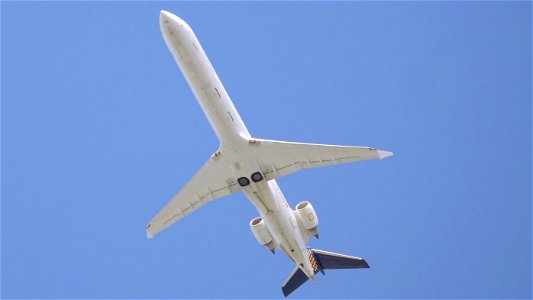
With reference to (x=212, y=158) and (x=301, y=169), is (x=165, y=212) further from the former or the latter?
(x=301, y=169)

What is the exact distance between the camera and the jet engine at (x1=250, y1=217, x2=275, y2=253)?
40.7 meters

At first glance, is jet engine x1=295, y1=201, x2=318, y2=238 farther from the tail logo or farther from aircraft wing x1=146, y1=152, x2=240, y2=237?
aircraft wing x1=146, y1=152, x2=240, y2=237

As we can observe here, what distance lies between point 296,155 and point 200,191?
577cm

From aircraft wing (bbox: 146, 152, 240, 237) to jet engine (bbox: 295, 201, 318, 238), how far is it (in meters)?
4.05

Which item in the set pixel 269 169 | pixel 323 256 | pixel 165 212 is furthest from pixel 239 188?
pixel 323 256

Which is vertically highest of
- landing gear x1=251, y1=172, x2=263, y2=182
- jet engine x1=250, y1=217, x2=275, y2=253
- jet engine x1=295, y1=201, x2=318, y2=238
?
landing gear x1=251, y1=172, x2=263, y2=182

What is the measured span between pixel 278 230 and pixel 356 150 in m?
6.28

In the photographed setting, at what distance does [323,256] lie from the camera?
4309 cm

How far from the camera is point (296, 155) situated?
37.7 m

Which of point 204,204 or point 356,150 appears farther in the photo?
point 204,204

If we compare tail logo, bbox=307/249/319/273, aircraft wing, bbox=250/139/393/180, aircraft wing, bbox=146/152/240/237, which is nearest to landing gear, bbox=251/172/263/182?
aircraft wing, bbox=250/139/393/180

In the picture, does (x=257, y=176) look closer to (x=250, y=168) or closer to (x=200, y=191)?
(x=250, y=168)

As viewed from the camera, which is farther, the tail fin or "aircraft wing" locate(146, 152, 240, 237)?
the tail fin

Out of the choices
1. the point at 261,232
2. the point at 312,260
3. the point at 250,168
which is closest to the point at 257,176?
the point at 250,168
